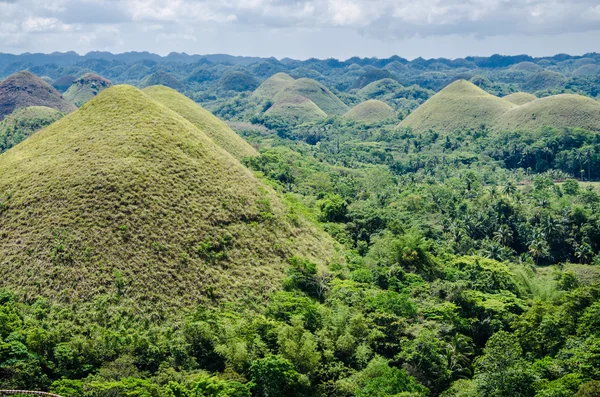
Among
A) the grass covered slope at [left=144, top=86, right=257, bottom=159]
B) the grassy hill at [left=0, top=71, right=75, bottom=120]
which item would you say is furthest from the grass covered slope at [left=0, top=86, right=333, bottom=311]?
the grassy hill at [left=0, top=71, right=75, bottom=120]

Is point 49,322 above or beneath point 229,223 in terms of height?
beneath

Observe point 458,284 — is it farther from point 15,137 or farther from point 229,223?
point 15,137

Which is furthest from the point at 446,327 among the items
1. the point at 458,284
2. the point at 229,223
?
the point at 229,223

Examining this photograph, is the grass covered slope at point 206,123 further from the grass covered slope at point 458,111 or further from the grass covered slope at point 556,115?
the grass covered slope at point 556,115

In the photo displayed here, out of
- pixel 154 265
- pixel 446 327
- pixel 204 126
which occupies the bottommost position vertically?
pixel 446 327

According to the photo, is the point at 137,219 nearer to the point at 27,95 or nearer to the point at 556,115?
the point at 556,115

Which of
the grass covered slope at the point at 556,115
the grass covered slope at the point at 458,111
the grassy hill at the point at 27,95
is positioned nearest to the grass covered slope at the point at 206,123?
the grass covered slope at the point at 458,111

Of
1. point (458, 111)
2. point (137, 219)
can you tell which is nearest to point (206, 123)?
point (137, 219)
